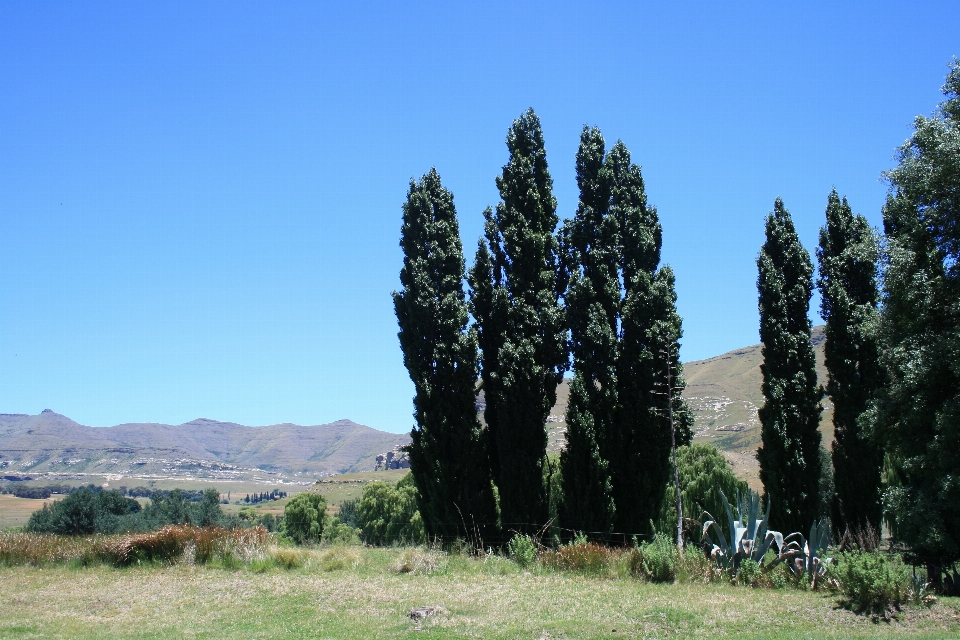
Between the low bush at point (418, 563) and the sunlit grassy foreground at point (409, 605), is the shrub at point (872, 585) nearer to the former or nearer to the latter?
the sunlit grassy foreground at point (409, 605)

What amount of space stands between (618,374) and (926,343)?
7.76 metres

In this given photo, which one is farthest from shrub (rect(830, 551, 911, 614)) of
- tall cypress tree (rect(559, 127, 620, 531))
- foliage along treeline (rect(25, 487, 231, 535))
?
foliage along treeline (rect(25, 487, 231, 535))

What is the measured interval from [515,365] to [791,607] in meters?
10.6

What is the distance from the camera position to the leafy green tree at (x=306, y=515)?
63.2m

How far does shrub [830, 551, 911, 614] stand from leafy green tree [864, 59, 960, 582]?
550cm

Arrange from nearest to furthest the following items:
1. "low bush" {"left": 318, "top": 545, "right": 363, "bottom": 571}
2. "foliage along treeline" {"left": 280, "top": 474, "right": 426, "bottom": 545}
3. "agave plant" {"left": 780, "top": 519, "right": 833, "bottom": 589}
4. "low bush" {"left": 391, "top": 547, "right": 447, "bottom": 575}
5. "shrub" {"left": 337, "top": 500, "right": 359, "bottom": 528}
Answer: "agave plant" {"left": 780, "top": 519, "right": 833, "bottom": 589} < "low bush" {"left": 391, "top": 547, "right": 447, "bottom": 575} < "low bush" {"left": 318, "top": 545, "right": 363, "bottom": 571} < "foliage along treeline" {"left": 280, "top": 474, "right": 426, "bottom": 545} < "shrub" {"left": 337, "top": 500, "right": 359, "bottom": 528}

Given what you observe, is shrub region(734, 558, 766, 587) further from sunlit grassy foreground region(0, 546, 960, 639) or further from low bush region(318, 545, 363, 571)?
low bush region(318, 545, 363, 571)

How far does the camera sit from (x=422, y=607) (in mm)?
11016

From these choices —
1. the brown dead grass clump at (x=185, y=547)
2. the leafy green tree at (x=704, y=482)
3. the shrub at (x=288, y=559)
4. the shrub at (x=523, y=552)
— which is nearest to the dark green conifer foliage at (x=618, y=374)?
the shrub at (x=523, y=552)

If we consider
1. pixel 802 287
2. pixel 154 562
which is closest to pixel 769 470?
pixel 802 287

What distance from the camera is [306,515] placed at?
2562 inches

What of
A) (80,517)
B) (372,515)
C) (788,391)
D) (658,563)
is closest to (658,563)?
(658,563)

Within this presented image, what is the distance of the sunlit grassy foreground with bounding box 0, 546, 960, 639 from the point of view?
9805 millimetres

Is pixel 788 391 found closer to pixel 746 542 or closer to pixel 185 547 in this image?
pixel 746 542
